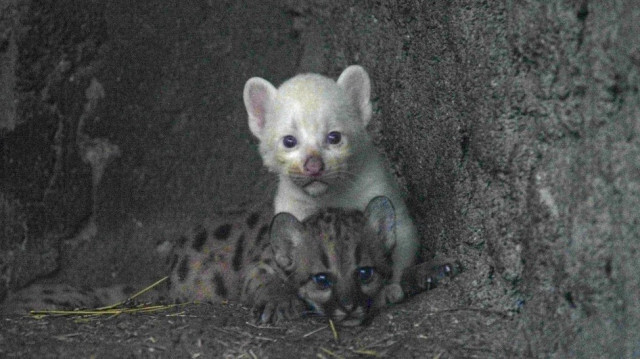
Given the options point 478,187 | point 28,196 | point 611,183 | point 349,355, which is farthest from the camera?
point 28,196

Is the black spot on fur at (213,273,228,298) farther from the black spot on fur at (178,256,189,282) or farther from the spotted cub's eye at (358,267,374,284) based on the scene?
the spotted cub's eye at (358,267,374,284)

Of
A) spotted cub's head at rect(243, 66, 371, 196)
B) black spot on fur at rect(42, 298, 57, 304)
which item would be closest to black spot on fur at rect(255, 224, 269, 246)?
spotted cub's head at rect(243, 66, 371, 196)

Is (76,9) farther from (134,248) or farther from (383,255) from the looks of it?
(383,255)

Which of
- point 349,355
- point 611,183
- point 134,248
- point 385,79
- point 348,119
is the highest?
point 385,79

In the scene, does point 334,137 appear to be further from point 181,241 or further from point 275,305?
point 181,241

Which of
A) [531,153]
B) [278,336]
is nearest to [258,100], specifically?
[278,336]

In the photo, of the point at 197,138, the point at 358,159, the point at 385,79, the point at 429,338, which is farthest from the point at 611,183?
the point at 197,138
